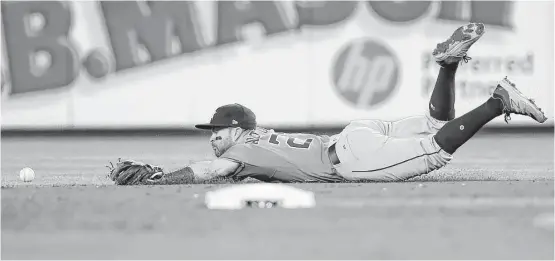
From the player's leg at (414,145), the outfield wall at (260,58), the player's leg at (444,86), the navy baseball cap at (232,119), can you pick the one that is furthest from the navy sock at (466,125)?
the outfield wall at (260,58)

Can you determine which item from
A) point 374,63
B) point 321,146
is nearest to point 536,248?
point 321,146

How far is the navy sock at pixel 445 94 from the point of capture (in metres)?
7.61

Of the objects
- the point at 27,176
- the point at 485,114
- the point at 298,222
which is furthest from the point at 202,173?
the point at 298,222

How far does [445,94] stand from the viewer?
7.62m

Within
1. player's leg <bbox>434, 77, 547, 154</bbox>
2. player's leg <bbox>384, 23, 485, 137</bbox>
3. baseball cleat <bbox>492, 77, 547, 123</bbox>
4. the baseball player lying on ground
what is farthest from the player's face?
baseball cleat <bbox>492, 77, 547, 123</bbox>

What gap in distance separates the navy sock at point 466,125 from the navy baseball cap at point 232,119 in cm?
136

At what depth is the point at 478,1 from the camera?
1512 cm

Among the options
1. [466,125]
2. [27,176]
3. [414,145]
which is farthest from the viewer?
[27,176]

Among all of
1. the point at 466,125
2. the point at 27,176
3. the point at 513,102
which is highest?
the point at 513,102

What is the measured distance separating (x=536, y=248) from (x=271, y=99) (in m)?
11.3

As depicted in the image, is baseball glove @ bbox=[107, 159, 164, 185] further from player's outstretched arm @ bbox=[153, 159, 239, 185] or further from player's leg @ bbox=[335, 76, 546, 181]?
player's leg @ bbox=[335, 76, 546, 181]

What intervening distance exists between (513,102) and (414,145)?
67 cm

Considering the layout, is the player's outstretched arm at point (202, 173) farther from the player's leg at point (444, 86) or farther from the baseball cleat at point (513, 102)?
the baseball cleat at point (513, 102)

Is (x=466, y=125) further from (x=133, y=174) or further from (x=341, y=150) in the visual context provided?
(x=133, y=174)
